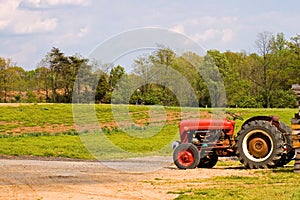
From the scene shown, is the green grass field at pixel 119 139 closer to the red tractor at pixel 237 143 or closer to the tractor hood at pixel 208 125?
the red tractor at pixel 237 143

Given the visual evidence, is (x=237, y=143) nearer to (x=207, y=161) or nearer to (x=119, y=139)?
(x=207, y=161)

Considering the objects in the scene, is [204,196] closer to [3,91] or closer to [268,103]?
[268,103]

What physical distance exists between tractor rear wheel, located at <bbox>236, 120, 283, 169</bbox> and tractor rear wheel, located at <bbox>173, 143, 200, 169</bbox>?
1326 millimetres

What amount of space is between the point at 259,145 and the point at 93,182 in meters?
5.46

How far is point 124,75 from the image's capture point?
21250 mm

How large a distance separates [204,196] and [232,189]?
1199 millimetres

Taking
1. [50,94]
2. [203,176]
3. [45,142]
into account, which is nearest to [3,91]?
[50,94]

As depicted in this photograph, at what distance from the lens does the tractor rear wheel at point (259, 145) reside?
17.5 meters

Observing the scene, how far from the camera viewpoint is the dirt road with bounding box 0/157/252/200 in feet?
42.1

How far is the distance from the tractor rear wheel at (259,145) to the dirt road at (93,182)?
562 millimetres

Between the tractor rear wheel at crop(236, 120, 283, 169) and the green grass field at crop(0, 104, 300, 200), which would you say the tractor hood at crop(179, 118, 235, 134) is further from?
the green grass field at crop(0, 104, 300, 200)

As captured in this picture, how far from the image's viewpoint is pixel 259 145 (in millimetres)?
17875

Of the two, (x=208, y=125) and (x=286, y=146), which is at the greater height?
(x=208, y=125)

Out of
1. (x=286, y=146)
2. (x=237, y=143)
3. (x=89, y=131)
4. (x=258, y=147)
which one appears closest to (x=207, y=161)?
(x=237, y=143)
